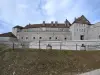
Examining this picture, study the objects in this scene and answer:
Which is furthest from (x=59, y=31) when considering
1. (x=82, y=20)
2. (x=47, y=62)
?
(x=47, y=62)

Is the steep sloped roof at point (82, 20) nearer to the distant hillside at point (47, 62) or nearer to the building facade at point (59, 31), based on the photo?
the building facade at point (59, 31)

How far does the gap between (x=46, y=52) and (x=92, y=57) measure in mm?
7992

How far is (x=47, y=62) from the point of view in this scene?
33.9 metres

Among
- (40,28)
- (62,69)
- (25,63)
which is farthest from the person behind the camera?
(40,28)

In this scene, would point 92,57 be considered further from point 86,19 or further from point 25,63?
point 86,19

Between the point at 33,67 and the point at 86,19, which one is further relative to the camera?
the point at 86,19

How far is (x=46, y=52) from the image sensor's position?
39938 millimetres

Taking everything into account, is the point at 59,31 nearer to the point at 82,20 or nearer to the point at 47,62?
the point at 82,20

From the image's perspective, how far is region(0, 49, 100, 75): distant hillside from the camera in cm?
3083

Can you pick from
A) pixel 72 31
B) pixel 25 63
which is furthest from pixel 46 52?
pixel 72 31

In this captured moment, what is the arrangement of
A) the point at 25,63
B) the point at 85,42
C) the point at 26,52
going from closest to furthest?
the point at 25,63, the point at 26,52, the point at 85,42

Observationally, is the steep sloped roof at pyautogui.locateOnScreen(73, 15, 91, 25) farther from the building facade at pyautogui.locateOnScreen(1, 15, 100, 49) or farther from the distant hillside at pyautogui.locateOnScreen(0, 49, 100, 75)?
the distant hillside at pyautogui.locateOnScreen(0, 49, 100, 75)

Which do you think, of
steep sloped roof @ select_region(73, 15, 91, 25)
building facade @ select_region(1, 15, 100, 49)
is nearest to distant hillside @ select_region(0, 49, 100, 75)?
building facade @ select_region(1, 15, 100, 49)

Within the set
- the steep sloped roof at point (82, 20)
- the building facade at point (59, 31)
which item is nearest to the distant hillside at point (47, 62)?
the building facade at point (59, 31)
